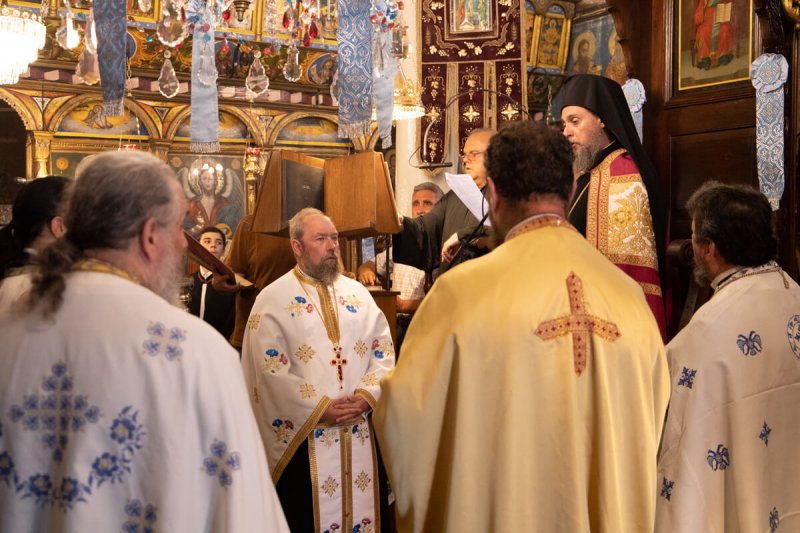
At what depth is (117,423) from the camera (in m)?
1.76

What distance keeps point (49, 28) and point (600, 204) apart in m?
8.50

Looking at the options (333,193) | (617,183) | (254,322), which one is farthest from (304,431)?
(617,183)

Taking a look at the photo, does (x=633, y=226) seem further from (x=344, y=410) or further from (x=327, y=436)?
(x=327, y=436)

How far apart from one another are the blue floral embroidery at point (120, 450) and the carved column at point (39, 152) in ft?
32.3

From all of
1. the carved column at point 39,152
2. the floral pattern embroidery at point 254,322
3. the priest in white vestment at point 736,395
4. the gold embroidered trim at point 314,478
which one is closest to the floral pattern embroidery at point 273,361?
the floral pattern embroidery at point 254,322

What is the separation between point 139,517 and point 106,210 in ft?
1.97

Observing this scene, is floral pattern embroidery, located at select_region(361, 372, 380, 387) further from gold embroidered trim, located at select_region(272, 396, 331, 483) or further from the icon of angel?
the icon of angel

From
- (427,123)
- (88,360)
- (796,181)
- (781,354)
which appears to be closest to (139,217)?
(88,360)

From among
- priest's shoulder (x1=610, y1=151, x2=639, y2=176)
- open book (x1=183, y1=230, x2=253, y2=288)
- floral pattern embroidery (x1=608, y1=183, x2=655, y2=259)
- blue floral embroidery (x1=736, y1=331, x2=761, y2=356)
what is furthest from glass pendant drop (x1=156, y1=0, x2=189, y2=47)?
blue floral embroidery (x1=736, y1=331, x2=761, y2=356)

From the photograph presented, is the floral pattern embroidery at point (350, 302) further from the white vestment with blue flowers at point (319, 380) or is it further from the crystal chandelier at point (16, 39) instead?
the crystal chandelier at point (16, 39)

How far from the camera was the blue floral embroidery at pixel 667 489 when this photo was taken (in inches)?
118

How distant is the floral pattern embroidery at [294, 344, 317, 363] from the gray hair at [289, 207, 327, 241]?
0.53 m

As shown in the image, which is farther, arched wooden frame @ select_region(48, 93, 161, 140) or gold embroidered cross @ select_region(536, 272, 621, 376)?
arched wooden frame @ select_region(48, 93, 161, 140)

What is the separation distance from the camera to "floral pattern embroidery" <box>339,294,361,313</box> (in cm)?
440
